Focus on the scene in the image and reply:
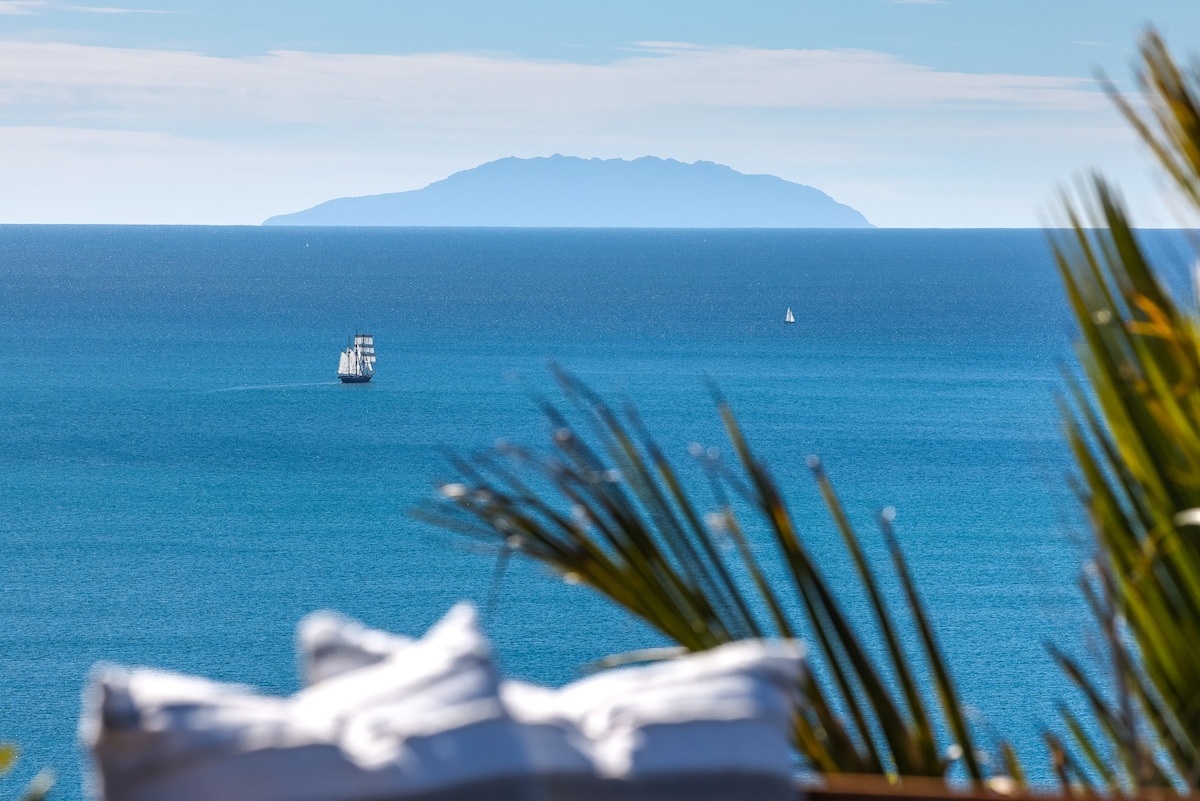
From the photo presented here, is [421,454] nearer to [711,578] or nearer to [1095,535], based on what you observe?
[711,578]

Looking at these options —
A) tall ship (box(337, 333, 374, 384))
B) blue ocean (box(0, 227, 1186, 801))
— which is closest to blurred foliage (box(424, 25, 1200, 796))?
blue ocean (box(0, 227, 1186, 801))

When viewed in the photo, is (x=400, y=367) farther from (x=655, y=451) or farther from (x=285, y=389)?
(x=655, y=451)

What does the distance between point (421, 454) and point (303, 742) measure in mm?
51873

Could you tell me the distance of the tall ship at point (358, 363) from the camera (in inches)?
2653

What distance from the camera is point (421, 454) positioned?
52812 millimetres

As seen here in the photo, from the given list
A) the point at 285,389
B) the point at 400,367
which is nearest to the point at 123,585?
the point at 285,389

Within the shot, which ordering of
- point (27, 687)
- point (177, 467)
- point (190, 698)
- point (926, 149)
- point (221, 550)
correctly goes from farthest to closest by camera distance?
1. point (926, 149)
2. point (177, 467)
3. point (221, 550)
4. point (27, 687)
5. point (190, 698)

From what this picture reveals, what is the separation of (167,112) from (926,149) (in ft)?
238

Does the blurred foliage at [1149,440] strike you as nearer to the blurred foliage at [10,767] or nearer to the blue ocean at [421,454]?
the blue ocean at [421,454]

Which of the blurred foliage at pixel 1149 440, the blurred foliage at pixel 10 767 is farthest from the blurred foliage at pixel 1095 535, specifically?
the blurred foliage at pixel 10 767

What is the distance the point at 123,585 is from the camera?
134 ft

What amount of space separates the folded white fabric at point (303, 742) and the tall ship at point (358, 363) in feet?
219

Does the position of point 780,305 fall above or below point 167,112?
below

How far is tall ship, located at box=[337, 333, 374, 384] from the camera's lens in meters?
67.4
